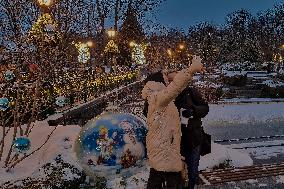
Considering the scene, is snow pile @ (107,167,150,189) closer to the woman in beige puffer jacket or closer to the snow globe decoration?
the snow globe decoration

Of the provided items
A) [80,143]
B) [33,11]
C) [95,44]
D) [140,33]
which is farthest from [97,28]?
[80,143]

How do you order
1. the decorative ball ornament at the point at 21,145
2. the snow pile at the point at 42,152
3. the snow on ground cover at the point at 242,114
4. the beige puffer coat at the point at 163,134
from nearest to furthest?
the beige puffer coat at the point at 163,134
the decorative ball ornament at the point at 21,145
the snow pile at the point at 42,152
the snow on ground cover at the point at 242,114

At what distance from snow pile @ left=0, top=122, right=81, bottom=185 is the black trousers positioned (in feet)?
7.13

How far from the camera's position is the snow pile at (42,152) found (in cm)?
623

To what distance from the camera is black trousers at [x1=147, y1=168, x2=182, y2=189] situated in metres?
4.61

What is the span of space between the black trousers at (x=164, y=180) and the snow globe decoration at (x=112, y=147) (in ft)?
5.16

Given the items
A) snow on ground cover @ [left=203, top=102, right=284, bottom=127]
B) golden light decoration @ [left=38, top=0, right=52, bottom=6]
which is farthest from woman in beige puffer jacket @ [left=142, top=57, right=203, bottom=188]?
snow on ground cover @ [left=203, top=102, right=284, bottom=127]

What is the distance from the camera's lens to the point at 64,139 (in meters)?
7.95

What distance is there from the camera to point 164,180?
4664mm

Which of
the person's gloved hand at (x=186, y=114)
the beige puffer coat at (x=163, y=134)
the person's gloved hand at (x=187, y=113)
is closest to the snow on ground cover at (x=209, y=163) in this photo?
the person's gloved hand at (x=186, y=114)

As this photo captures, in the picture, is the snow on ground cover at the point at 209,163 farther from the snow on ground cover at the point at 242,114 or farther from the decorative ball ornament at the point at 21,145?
the snow on ground cover at the point at 242,114

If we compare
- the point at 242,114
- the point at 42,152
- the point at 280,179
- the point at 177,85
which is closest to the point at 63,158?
the point at 42,152

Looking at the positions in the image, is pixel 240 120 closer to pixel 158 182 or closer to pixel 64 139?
pixel 64 139

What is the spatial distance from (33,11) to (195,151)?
41.2 feet
